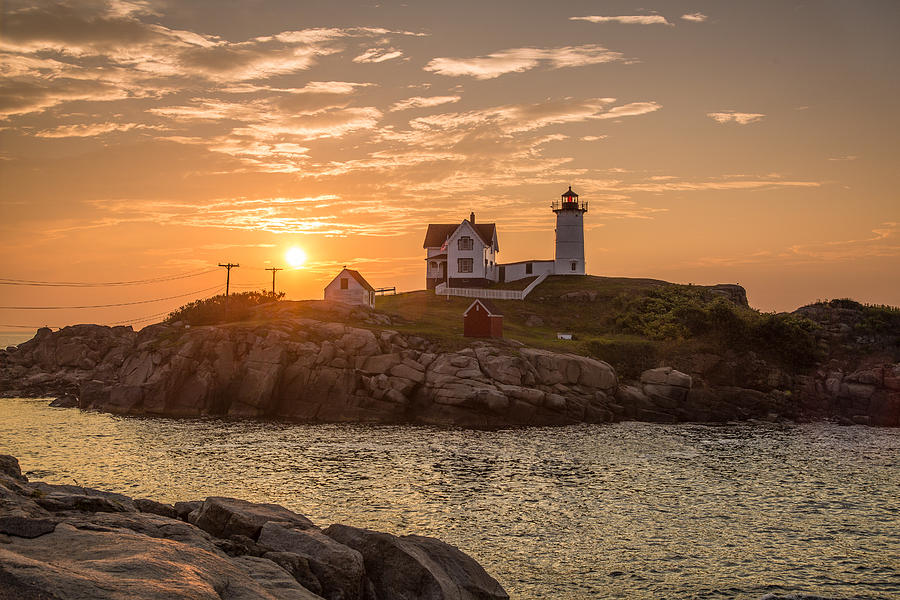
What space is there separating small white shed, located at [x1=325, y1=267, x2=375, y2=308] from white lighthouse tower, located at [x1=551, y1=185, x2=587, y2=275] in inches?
1462

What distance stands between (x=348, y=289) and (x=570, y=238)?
4110 centimetres

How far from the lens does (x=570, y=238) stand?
4385 inches

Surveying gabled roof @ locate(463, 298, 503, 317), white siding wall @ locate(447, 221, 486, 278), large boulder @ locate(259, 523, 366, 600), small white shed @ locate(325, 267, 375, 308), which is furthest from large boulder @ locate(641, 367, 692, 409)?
large boulder @ locate(259, 523, 366, 600)

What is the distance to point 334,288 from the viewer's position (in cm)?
8688

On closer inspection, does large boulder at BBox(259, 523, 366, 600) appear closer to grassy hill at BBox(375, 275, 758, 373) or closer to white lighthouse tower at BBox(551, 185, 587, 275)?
grassy hill at BBox(375, 275, 758, 373)

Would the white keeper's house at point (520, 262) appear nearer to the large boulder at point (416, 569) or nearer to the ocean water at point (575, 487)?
the ocean water at point (575, 487)

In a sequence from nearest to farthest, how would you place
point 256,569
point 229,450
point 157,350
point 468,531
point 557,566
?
point 256,569
point 557,566
point 468,531
point 229,450
point 157,350

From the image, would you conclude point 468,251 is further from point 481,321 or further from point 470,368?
point 470,368

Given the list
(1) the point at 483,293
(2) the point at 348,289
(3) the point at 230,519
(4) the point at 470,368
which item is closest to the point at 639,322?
(1) the point at 483,293

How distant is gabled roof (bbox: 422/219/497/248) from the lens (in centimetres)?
10788

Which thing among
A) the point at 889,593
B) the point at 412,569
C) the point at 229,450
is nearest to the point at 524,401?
the point at 229,450

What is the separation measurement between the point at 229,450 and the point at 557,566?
28419mm

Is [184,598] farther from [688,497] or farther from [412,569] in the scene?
[688,497]

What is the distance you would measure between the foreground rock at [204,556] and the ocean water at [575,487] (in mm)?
4654
